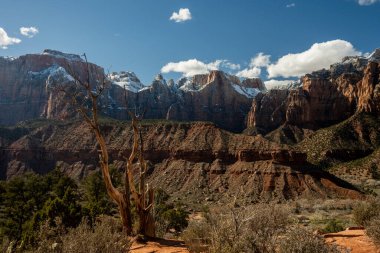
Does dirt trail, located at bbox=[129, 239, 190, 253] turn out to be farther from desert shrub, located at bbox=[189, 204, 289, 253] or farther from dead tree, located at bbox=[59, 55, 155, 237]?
desert shrub, located at bbox=[189, 204, 289, 253]

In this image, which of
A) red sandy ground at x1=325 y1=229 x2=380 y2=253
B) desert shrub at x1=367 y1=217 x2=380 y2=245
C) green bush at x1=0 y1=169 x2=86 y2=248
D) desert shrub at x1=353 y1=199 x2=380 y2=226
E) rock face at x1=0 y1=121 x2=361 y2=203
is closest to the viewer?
desert shrub at x1=367 y1=217 x2=380 y2=245

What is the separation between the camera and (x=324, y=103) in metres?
162

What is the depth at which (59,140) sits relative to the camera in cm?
11106

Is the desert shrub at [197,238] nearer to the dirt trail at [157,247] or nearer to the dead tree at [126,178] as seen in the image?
the dirt trail at [157,247]

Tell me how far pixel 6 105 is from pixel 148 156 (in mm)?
123604

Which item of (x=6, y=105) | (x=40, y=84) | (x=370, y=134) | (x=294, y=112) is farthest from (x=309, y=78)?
(x=6, y=105)

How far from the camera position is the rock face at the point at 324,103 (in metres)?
151

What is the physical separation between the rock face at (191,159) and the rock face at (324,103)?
68498 mm

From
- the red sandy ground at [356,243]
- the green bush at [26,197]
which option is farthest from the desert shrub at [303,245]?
the green bush at [26,197]

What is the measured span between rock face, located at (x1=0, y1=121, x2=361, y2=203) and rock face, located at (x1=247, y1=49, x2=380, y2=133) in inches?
2697

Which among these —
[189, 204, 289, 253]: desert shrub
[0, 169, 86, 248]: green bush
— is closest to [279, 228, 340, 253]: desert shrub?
[189, 204, 289, 253]: desert shrub

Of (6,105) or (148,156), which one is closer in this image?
(148,156)

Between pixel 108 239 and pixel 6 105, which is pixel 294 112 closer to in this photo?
pixel 6 105

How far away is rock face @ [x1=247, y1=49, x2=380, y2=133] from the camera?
15125 cm
